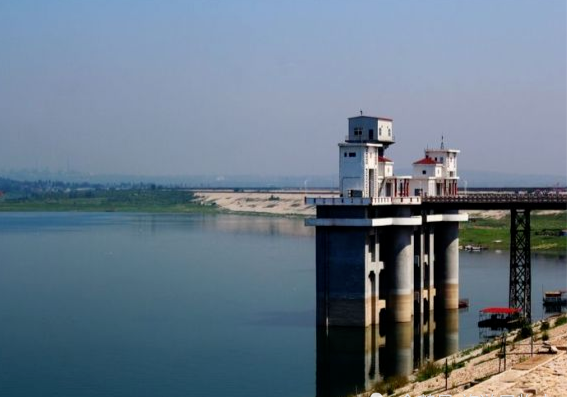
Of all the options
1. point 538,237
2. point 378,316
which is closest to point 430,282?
point 378,316

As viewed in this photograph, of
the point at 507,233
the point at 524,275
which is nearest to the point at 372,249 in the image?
the point at 524,275

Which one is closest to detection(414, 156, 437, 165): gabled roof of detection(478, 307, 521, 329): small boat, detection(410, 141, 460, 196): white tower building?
detection(410, 141, 460, 196): white tower building

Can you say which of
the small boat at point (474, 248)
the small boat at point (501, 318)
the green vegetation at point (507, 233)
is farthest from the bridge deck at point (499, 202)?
the small boat at point (474, 248)

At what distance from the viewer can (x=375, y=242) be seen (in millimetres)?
53625

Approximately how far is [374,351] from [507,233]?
247ft

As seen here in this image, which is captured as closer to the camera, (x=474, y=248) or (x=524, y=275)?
(x=524, y=275)

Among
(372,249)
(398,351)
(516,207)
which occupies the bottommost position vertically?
(398,351)

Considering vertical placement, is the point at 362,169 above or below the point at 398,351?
above

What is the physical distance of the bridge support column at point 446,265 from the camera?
60.8m

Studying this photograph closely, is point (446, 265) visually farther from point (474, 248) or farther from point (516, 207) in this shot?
point (474, 248)

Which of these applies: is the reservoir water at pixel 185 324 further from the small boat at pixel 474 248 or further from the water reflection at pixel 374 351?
the small boat at pixel 474 248

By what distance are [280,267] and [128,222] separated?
87436mm

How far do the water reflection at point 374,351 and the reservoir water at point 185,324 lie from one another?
0.36ft

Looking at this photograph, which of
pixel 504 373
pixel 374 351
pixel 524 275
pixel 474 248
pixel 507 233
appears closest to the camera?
pixel 504 373
